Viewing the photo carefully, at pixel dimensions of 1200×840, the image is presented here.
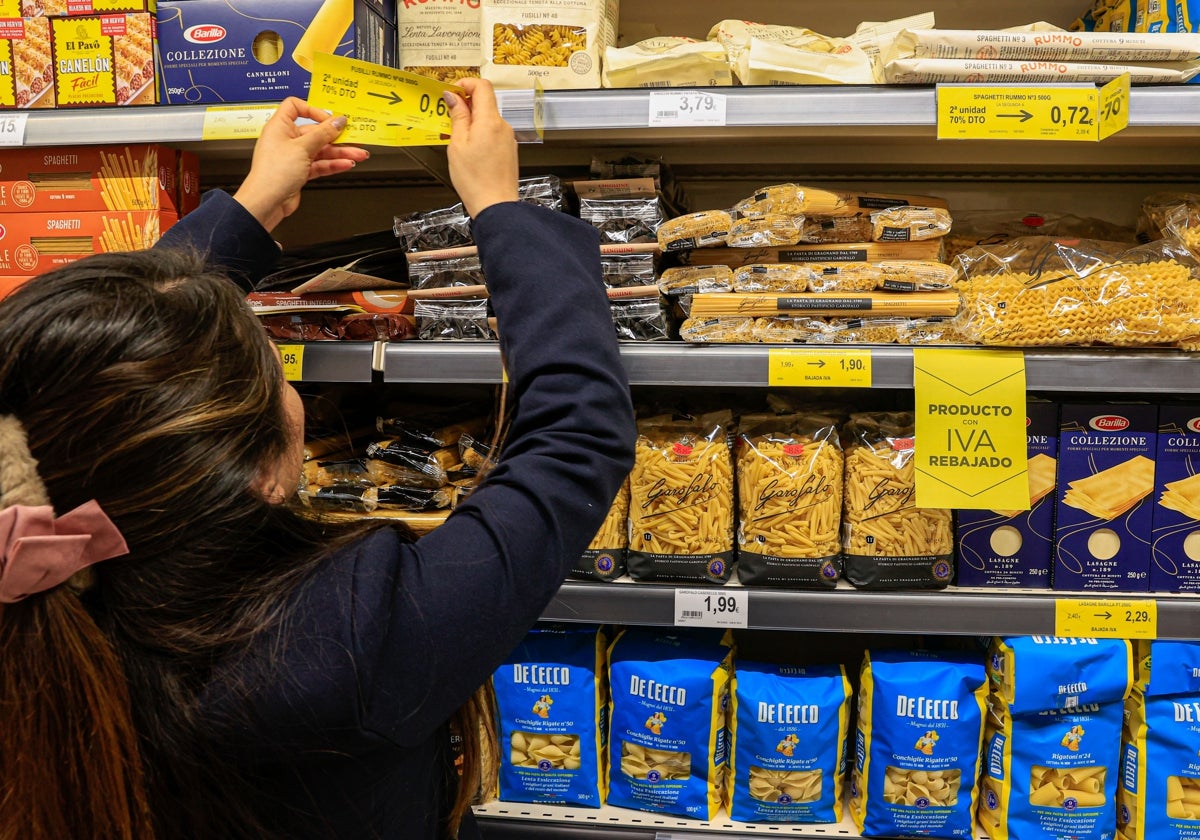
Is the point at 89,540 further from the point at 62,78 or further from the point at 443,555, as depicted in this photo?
the point at 62,78

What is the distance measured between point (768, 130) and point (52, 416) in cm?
112

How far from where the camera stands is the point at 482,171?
78 centimetres

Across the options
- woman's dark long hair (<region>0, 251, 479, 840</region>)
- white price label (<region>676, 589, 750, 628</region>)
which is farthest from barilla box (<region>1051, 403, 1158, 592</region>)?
woman's dark long hair (<region>0, 251, 479, 840</region>)

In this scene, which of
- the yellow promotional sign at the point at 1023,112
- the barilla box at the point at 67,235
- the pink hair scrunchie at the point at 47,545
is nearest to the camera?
the pink hair scrunchie at the point at 47,545

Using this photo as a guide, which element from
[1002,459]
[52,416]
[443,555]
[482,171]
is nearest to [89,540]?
[52,416]

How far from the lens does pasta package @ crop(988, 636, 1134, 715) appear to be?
1.23 meters

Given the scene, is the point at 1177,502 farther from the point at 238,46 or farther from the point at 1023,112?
the point at 238,46

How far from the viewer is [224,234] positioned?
980 millimetres

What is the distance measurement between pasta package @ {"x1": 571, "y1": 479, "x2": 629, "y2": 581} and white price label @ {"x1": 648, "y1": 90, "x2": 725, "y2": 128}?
55 cm

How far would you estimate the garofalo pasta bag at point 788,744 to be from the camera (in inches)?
51.0

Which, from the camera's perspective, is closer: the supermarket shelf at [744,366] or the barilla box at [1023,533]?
the supermarket shelf at [744,366]

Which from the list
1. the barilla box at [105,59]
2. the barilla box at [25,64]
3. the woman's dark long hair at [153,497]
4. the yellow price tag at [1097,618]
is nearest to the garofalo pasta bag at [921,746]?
the yellow price tag at [1097,618]

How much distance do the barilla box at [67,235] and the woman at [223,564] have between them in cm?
73

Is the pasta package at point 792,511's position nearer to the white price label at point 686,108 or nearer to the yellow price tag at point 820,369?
the yellow price tag at point 820,369
